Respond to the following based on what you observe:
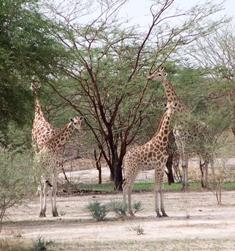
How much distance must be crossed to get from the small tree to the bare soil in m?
0.26

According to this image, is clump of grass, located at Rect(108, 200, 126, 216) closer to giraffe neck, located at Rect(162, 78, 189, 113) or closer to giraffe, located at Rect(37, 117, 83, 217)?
giraffe, located at Rect(37, 117, 83, 217)

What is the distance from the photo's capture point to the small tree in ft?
33.4

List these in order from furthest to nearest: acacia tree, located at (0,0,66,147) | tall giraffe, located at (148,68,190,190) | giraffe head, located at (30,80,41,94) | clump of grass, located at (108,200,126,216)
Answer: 1. tall giraffe, located at (148,68,190,190)
2. giraffe head, located at (30,80,41,94)
3. clump of grass, located at (108,200,126,216)
4. acacia tree, located at (0,0,66,147)

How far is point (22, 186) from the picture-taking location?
1034 cm

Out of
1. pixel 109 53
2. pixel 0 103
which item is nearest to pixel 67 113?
pixel 109 53

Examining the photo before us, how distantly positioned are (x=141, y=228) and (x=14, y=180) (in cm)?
269

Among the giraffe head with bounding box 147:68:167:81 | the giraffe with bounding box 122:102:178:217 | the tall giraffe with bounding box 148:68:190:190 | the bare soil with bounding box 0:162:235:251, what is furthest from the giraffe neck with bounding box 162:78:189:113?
the giraffe with bounding box 122:102:178:217

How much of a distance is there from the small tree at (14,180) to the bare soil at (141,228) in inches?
10.1

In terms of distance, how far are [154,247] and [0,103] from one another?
551 centimetres

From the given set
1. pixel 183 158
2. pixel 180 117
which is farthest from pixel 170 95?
pixel 183 158

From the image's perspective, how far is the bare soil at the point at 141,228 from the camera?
10.6 meters

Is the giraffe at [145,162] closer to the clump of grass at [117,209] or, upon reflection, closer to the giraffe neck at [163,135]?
the giraffe neck at [163,135]

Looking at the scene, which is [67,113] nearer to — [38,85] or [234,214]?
[38,85]

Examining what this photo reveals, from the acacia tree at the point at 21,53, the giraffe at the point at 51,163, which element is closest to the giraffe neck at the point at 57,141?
the giraffe at the point at 51,163
